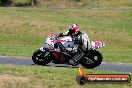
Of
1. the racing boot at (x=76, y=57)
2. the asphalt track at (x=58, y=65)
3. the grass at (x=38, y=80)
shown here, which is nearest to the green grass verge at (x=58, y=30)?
the asphalt track at (x=58, y=65)

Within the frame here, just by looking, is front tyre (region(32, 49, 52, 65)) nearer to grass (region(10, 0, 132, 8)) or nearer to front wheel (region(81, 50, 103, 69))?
front wheel (region(81, 50, 103, 69))

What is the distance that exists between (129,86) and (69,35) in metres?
5.61

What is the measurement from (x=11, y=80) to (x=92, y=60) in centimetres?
590

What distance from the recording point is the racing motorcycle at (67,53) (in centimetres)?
1814

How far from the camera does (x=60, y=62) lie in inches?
727

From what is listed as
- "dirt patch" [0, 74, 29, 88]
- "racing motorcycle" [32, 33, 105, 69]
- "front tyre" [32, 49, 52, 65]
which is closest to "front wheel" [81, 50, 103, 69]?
"racing motorcycle" [32, 33, 105, 69]

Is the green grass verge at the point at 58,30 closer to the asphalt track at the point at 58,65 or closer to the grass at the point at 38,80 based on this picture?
the asphalt track at the point at 58,65

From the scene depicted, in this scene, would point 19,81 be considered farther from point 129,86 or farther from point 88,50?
point 88,50

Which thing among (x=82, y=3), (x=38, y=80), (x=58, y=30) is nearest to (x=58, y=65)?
(x=38, y=80)

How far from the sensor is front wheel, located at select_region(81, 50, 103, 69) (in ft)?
59.6

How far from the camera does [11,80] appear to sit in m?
13.1

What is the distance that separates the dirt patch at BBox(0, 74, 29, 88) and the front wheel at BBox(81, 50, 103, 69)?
17.4 ft

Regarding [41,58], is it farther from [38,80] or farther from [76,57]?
[38,80]

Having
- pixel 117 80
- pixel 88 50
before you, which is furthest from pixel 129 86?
pixel 88 50
